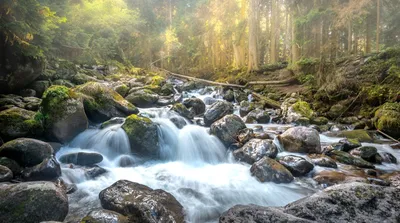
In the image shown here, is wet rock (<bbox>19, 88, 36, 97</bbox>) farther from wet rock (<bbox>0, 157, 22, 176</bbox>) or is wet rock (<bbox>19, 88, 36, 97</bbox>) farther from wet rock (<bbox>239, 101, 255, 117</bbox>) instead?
wet rock (<bbox>239, 101, 255, 117</bbox>)

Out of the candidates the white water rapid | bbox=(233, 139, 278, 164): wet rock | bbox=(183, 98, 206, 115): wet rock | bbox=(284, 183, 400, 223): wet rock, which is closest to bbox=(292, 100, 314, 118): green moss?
bbox=(183, 98, 206, 115): wet rock

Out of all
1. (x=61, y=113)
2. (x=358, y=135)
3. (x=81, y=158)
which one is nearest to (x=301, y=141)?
(x=358, y=135)

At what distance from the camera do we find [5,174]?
14.5 ft

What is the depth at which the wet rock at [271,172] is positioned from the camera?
5465 millimetres

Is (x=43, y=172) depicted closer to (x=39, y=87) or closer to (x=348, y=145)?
(x=39, y=87)

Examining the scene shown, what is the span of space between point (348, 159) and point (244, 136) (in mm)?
2820

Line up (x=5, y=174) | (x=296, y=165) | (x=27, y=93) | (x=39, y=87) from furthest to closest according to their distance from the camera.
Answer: (x=39, y=87)
(x=27, y=93)
(x=296, y=165)
(x=5, y=174)

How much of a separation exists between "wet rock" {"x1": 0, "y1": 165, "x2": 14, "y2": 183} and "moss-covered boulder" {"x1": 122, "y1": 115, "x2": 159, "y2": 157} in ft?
9.50

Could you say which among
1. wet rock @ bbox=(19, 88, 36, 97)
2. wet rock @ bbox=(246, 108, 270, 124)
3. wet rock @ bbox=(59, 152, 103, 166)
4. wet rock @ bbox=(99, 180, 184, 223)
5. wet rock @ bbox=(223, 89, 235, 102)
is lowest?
wet rock @ bbox=(99, 180, 184, 223)

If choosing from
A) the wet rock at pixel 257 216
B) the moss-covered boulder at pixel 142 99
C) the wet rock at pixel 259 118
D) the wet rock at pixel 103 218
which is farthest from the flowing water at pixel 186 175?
the moss-covered boulder at pixel 142 99

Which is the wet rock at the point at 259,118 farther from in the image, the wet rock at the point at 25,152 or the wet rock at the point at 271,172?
the wet rock at the point at 25,152

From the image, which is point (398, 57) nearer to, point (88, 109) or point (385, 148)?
point (385, 148)

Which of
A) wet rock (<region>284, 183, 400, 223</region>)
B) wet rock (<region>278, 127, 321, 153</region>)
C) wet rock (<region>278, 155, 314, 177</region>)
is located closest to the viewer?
wet rock (<region>284, 183, 400, 223</region>)

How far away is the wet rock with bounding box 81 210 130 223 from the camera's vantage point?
3157 millimetres
